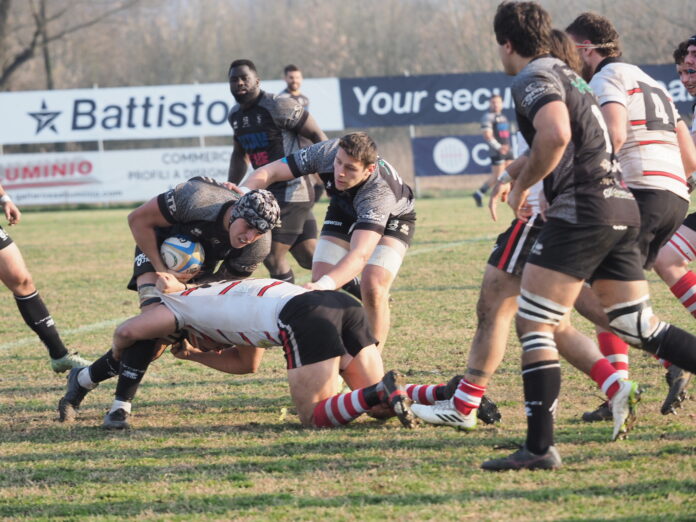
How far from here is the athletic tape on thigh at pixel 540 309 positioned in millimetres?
4031

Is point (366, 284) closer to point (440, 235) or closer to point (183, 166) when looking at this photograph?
point (440, 235)

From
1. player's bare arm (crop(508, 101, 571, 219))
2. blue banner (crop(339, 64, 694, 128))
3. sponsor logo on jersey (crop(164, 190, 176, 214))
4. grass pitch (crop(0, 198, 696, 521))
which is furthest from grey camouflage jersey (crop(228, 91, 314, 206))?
blue banner (crop(339, 64, 694, 128))

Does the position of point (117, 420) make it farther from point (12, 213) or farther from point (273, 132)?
point (273, 132)

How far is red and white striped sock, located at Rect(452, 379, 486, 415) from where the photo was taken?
A: 4664 mm

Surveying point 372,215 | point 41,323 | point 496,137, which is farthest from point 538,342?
point 496,137

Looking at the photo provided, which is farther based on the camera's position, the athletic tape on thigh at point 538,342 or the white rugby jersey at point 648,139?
the white rugby jersey at point 648,139

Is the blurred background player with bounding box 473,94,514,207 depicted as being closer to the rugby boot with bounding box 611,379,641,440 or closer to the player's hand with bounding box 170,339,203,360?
the player's hand with bounding box 170,339,203,360

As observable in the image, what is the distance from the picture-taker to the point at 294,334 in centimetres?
487

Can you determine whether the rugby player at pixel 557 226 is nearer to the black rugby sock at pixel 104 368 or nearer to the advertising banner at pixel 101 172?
the black rugby sock at pixel 104 368

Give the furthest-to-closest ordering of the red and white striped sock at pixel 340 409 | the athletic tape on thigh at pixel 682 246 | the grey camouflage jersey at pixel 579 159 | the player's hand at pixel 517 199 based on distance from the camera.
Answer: the athletic tape on thigh at pixel 682 246, the red and white striped sock at pixel 340 409, the player's hand at pixel 517 199, the grey camouflage jersey at pixel 579 159

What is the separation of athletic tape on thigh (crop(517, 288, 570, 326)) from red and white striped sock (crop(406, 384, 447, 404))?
1.05 metres

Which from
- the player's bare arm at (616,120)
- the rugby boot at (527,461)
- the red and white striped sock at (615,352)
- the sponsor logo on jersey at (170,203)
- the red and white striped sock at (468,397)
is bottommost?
the rugby boot at (527,461)

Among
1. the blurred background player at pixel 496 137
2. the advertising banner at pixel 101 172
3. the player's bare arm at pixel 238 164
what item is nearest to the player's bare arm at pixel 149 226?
the player's bare arm at pixel 238 164

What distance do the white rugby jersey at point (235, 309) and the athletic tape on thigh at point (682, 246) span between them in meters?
2.11
